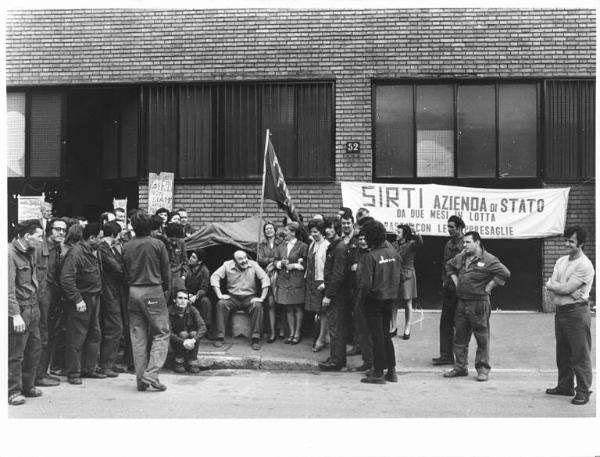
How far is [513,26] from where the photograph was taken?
11664 millimetres

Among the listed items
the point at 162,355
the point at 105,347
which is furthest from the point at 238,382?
the point at 105,347

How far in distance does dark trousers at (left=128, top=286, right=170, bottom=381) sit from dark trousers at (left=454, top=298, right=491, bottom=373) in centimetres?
367

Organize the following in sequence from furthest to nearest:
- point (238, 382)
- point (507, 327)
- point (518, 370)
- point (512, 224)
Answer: point (512, 224)
point (507, 327)
point (518, 370)
point (238, 382)

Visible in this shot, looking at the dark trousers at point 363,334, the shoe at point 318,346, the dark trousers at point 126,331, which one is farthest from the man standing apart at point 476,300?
the dark trousers at point 126,331

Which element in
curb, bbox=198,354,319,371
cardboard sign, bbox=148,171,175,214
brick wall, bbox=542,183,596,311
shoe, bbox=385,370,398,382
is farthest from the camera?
cardboard sign, bbox=148,171,175,214

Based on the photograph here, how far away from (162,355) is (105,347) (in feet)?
3.99

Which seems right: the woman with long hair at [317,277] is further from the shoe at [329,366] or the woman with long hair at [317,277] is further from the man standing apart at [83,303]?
the man standing apart at [83,303]

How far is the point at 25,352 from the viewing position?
7055 millimetres

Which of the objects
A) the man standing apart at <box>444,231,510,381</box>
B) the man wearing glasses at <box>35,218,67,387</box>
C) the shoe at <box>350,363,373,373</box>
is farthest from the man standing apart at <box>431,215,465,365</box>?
the man wearing glasses at <box>35,218,67,387</box>

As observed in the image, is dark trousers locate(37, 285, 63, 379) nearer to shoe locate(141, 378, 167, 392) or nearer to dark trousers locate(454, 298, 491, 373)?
shoe locate(141, 378, 167, 392)

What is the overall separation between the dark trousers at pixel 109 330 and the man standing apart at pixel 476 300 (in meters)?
4.26

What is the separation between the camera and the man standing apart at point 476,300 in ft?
26.4

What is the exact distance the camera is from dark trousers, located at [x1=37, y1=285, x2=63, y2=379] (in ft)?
25.1

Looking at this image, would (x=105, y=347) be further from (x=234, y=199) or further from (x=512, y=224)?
(x=512, y=224)
